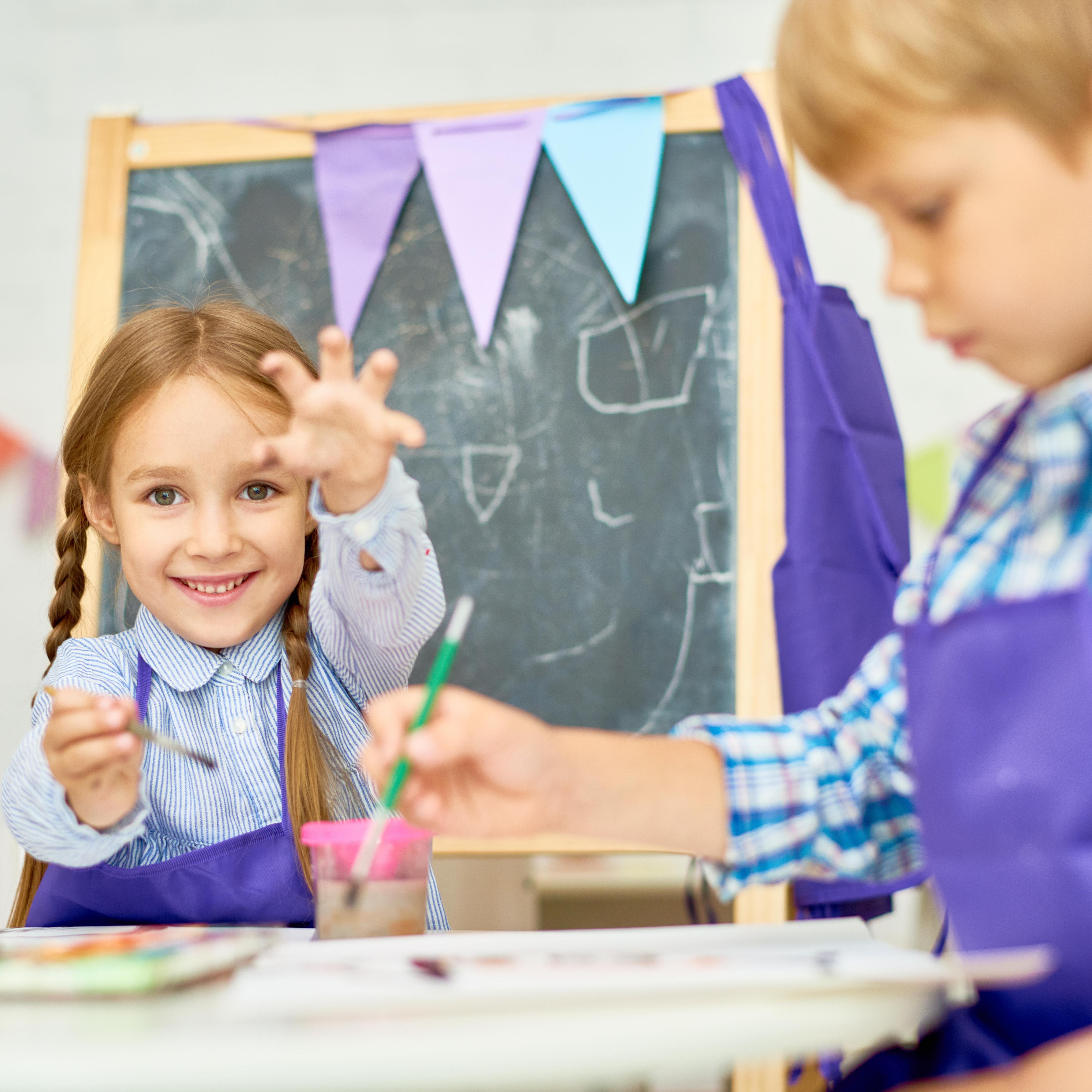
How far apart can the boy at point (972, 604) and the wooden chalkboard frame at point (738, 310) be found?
872 millimetres

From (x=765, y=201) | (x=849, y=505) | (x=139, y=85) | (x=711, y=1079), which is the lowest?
(x=711, y=1079)

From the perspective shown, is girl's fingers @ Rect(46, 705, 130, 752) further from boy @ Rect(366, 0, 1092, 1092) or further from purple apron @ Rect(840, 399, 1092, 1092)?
purple apron @ Rect(840, 399, 1092, 1092)

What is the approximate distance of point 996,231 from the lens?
63 centimetres

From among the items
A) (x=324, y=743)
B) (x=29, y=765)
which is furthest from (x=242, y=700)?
(x=29, y=765)

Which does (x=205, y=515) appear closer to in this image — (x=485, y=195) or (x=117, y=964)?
(x=117, y=964)

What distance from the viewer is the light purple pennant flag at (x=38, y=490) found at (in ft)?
7.57

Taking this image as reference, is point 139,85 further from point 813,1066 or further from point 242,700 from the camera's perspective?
point 813,1066

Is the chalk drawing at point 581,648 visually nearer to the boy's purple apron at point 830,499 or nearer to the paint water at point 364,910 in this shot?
the boy's purple apron at point 830,499

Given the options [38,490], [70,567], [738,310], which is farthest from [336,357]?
[38,490]

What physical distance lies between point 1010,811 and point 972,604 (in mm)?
135

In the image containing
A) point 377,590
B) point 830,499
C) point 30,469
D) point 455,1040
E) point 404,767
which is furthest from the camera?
point 30,469

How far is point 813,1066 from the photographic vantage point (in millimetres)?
1396

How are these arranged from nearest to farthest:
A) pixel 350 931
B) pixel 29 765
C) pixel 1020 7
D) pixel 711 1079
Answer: pixel 711 1079
pixel 1020 7
pixel 350 931
pixel 29 765

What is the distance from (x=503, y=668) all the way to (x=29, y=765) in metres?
0.83
